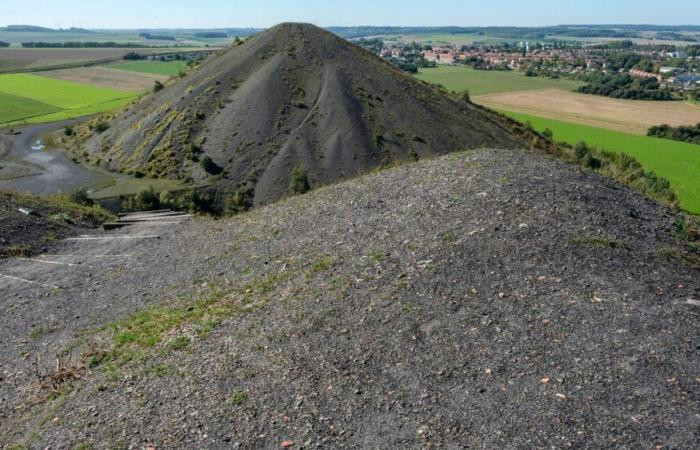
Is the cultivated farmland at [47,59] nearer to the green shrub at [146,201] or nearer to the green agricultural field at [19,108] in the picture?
the green agricultural field at [19,108]

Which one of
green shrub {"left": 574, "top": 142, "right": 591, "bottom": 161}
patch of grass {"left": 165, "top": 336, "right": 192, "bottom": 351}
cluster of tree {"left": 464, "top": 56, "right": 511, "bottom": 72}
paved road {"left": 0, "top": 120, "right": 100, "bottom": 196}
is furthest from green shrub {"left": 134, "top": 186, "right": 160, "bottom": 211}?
cluster of tree {"left": 464, "top": 56, "right": 511, "bottom": 72}

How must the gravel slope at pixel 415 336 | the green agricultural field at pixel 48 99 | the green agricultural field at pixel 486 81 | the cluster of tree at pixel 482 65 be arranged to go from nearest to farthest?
1. the gravel slope at pixel 415 336
2. the green agricultural field at pixel 48 99
3. the green agricultural field at pixel 486 81
4. the cluster of tree at pixel 482 65

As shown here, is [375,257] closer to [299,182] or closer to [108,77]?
[299,182]

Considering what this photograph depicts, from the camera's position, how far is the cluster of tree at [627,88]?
87312mm

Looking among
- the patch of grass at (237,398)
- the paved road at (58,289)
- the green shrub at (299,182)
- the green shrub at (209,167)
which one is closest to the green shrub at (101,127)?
the green shrub at (209,167)

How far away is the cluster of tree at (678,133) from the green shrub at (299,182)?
1839 inches

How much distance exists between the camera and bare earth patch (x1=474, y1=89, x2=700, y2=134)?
68250 millimetres

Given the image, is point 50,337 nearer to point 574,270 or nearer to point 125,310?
point 125,310

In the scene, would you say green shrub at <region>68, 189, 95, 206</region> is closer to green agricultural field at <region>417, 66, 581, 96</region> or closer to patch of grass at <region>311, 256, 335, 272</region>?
patch of grass at <region>311, 256, 335, 272</region>

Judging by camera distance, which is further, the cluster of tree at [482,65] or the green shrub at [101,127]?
the cluster of tree at [482,65]

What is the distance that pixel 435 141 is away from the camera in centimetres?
3931

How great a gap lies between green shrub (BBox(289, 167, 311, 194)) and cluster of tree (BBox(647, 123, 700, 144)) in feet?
153

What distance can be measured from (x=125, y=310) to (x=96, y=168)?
30.3 m

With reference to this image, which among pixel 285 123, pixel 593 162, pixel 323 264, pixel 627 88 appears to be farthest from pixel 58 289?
pixel 627 88
